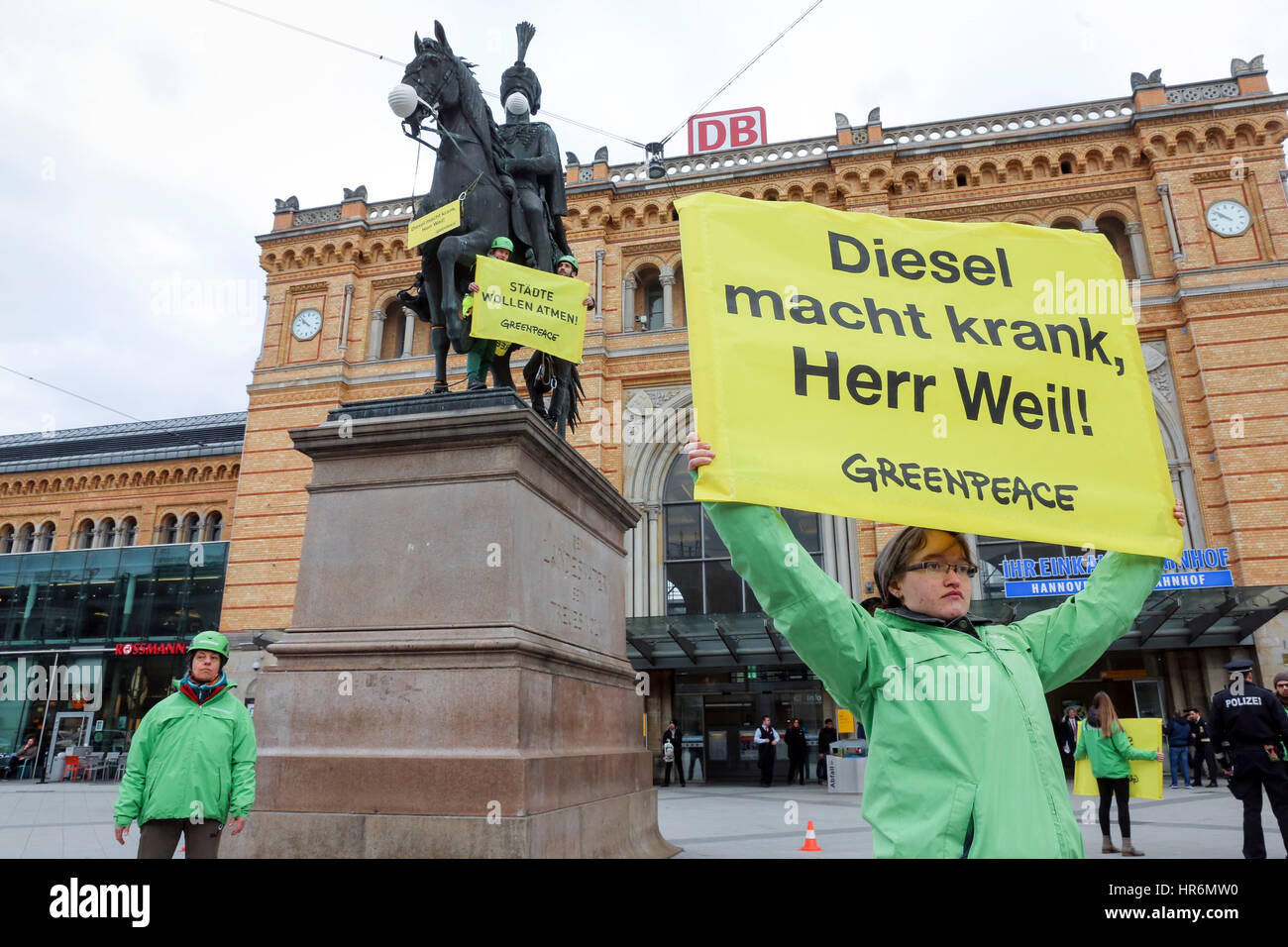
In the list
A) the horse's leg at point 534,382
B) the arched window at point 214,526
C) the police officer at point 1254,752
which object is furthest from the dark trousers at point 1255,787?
the arched window at point 214,526

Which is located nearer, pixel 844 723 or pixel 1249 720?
pixel 1249 720

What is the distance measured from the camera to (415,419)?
5629mm

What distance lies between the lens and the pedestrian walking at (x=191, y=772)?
167 inches

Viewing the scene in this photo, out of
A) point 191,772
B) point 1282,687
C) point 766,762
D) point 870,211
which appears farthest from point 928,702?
point 766,762

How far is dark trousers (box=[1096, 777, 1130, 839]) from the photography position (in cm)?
855

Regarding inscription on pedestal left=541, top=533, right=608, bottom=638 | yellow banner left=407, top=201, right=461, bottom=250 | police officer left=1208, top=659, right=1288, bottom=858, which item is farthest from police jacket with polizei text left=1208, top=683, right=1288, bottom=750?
yellow banner left=407, top=201, right=461, bottom=250

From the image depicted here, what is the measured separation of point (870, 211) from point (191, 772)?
17989 millimetres

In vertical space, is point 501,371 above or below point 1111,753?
above

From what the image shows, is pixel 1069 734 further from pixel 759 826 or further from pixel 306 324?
pixel 306 324

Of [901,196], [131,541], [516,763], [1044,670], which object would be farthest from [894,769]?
[131,541]

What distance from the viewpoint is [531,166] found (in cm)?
730

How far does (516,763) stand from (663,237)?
2329cm

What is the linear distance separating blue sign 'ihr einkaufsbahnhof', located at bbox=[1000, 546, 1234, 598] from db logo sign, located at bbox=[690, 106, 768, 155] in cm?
1568
